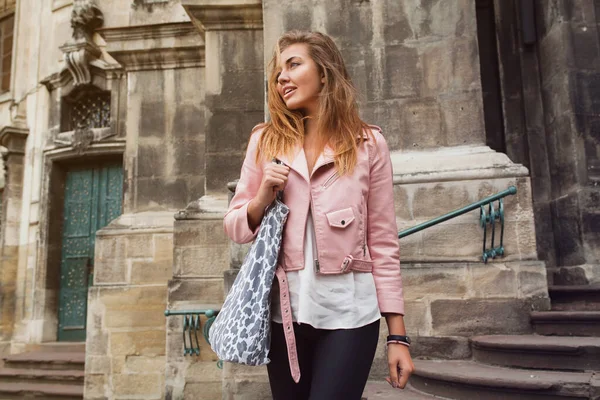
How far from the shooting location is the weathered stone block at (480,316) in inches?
169

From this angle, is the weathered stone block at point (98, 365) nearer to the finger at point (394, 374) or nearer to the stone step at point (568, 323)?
the stone step at point (568, 323)

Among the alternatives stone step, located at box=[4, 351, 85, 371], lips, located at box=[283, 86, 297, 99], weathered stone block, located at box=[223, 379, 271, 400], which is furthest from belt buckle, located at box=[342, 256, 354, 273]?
stone step, located at box=[4, 351, 85, 371]

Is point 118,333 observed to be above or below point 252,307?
below

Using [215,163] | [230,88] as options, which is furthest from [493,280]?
[230,88]

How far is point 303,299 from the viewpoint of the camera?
1542 millimetres

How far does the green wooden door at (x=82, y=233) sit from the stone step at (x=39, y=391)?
1.43 meters

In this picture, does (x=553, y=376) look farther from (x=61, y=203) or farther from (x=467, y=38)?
(x=61, y=203)

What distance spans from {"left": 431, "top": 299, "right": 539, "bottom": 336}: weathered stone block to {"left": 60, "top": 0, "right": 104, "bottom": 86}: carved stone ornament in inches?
310

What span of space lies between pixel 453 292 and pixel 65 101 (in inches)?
336

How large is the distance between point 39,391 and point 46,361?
619 millimetres

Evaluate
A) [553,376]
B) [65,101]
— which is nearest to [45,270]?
[65,101]

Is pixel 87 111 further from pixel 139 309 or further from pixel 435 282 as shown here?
pixel 435 282

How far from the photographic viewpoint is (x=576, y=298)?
197 inches

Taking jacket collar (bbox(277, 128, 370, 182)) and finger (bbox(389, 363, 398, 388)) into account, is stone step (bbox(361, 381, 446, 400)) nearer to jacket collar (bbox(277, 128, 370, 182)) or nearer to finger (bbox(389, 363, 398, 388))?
finger (bbox(389, 363, 398, 388))
